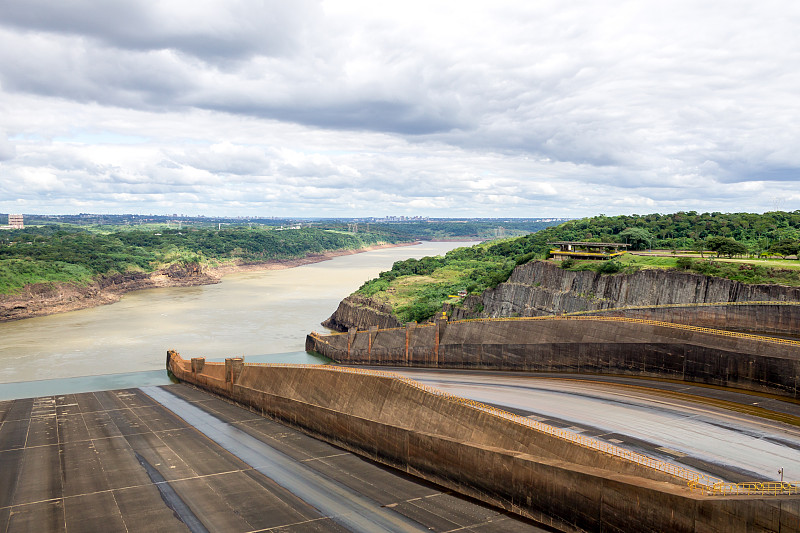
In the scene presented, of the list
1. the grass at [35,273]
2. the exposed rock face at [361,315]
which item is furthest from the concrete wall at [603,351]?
the grass at [35,273]

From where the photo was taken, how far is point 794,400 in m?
32.2

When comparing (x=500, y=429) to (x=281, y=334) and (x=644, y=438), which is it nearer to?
(x=644, y=438)

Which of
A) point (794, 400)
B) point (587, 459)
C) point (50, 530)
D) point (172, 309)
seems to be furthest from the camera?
point (172, 309)

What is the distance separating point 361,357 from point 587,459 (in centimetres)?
4527

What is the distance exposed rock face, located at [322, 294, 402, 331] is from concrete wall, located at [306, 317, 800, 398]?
68.2ft

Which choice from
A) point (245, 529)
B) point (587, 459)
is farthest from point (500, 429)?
point (245, 529)

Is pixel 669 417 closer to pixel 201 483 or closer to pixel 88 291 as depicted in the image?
pixel 201 483

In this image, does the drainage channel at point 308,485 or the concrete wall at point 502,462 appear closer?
the concrete wall at point 502,462

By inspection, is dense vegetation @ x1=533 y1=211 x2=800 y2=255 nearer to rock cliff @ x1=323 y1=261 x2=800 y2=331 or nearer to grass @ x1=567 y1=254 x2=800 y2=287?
grass @ x1=567 y1=254 x2=800 y2=287

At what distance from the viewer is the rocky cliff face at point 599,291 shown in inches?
1804

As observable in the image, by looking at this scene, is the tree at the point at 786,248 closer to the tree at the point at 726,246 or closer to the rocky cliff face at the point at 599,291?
the tree at the point at 726,246

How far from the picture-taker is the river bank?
112 metres

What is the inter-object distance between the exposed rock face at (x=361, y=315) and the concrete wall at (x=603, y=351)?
2078 centimetres

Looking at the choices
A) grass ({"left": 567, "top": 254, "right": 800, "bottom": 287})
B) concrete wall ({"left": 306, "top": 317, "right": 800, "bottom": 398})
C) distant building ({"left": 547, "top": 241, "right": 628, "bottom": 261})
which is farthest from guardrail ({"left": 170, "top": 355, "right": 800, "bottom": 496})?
distant building ({"left": 547, "top": 241, "right": 628, "bottom": 261})
